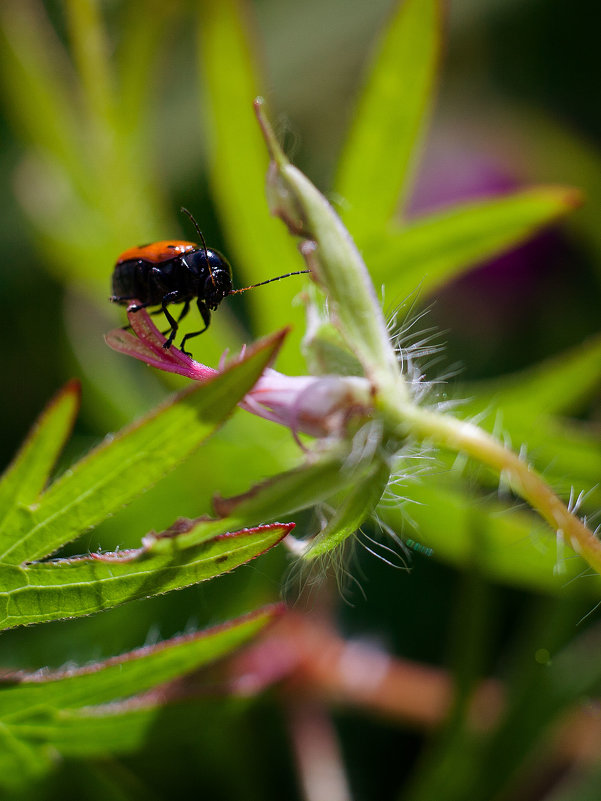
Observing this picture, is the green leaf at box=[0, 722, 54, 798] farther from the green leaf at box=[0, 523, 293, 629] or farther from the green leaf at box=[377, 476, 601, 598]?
the green leaf at box=[377, 476, 601, 598]

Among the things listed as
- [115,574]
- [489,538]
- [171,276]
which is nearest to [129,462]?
[115,574]

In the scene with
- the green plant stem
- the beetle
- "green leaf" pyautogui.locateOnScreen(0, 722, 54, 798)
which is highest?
the beetle

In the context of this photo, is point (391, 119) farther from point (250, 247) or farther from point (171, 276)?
point (171, 276)

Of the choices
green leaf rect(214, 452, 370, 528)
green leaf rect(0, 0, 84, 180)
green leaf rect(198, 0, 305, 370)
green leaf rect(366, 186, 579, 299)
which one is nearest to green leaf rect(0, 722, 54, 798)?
green leaf rect(214, 452, 370, 528)

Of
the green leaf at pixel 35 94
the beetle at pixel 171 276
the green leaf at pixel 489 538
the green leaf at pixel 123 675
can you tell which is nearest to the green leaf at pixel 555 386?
the green leaf at pixel 489 538

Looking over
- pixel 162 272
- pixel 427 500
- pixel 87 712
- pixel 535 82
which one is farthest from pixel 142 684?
pixel 535 82

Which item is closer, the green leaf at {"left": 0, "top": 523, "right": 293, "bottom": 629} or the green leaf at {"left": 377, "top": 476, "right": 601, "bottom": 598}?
the green leaf at {"left": 0, "top": 523, "right": 293, "bottom": 629}
